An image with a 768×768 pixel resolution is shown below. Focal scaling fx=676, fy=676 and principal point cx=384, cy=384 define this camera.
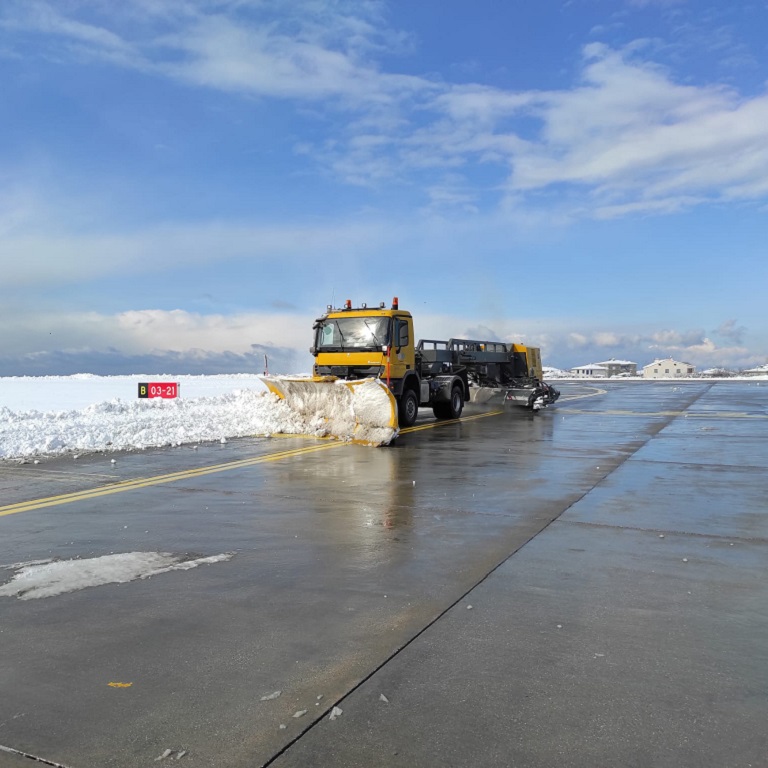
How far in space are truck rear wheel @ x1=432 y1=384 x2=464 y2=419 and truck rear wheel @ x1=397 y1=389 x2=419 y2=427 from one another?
2.04 m

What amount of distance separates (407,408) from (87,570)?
42.2 feet

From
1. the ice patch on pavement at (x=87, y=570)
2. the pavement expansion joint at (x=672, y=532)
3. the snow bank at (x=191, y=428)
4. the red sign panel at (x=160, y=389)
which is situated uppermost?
the red sign panel at (x=160, y=389)

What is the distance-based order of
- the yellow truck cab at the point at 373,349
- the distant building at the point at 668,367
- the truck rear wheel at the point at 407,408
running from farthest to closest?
1. the distant building at the point at 668,367
2. the truck rear wheel at the point at 407,408
3. the yellow truck cab at the point at 373,349

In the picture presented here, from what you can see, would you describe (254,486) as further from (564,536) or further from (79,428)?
(79,428)

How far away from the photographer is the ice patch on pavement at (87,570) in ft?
16.6

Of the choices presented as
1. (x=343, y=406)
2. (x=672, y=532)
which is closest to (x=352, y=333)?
(x=343, y=406)

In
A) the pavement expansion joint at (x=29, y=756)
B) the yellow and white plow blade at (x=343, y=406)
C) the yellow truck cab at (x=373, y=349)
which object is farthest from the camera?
the yellow truck cab at (x=373, y=349)

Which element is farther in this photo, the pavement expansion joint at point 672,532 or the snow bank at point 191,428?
the snow bank at point 191,428

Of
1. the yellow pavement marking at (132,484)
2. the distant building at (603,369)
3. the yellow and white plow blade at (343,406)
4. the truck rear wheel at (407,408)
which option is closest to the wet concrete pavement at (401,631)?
the yellow pavement marking at (132,484)

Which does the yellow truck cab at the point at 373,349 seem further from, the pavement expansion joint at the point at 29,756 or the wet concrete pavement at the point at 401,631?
the pavement expansion joint at the point at 29,756

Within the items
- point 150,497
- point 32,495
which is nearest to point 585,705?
point 150,497

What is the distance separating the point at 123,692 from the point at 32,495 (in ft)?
20.5

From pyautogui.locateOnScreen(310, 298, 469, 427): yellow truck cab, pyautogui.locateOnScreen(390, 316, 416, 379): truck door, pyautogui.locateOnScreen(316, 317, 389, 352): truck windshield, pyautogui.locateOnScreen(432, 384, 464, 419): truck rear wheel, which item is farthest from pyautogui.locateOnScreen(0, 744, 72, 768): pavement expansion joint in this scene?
pyautogui.locateOnScreen(432, 384, 464, 419): truck rear wheel

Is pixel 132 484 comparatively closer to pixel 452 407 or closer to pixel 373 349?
pixel 373 349
